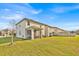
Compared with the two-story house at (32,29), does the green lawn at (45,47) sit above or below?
below

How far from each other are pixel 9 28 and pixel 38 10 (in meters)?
0.35

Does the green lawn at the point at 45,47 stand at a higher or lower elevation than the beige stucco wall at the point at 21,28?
lower

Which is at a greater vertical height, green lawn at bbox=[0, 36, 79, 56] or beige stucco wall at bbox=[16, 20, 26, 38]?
beige stucco wall at bbox=[16, 20, 26, 38]

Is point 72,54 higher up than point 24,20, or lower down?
lower down

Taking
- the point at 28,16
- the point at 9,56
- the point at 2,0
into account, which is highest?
the point at 2,0

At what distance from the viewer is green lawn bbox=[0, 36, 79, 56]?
2.61 m

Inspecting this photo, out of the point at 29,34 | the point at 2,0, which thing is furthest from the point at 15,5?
the point at 29,34

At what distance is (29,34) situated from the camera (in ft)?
8.86

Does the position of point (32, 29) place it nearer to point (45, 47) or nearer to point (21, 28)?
point (21, 28)

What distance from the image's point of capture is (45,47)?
2.65 metres

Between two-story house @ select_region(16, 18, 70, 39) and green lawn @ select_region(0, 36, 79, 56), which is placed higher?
two-story house @ select_region(16, 18, 70, 39)

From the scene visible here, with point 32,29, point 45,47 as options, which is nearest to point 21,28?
point 32,29

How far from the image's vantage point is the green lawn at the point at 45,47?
2.61 metres

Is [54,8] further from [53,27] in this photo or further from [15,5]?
[15,5]
